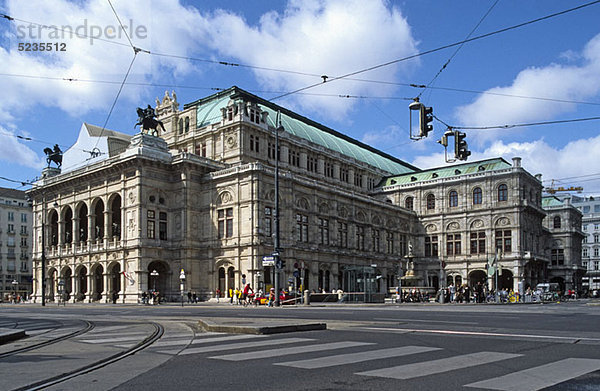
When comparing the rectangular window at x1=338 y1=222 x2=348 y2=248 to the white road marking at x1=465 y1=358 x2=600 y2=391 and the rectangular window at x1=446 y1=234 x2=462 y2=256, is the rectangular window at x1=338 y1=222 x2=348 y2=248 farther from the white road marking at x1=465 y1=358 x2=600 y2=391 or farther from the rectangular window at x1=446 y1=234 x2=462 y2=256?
the white road marking at x1=465 y1=358 x2=600 y2=391

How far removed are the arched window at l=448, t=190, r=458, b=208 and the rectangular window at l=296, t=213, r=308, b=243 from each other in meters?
29.3

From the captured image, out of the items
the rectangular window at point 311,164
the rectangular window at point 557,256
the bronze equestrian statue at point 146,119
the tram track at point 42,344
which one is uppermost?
the bronze equestrian statue at point 146,119

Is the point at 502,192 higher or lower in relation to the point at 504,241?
higher

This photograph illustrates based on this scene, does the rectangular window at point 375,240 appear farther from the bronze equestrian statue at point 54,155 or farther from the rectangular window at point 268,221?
the bronze equestrian statue at point 54,155

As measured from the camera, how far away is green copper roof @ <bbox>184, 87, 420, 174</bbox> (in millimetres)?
74000

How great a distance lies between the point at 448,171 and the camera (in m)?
Answer: 88.7

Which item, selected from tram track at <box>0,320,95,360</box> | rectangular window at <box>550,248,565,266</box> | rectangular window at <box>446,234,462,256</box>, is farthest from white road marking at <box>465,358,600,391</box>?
rectangular window at <box>550,248,565,266</box>

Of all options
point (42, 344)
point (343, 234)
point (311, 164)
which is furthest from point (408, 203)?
point (42, 344)

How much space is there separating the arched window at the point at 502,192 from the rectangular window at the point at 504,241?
4549 mm

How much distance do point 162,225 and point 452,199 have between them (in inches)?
1711

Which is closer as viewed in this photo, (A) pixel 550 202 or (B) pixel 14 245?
(B) pixel 14 245

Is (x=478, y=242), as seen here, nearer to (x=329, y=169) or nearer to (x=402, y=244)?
(x=402, y=244)

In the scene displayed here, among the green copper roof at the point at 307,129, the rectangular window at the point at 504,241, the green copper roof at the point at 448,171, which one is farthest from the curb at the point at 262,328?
the green copper roof at the point at 448,171

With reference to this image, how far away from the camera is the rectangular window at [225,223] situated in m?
60.3
